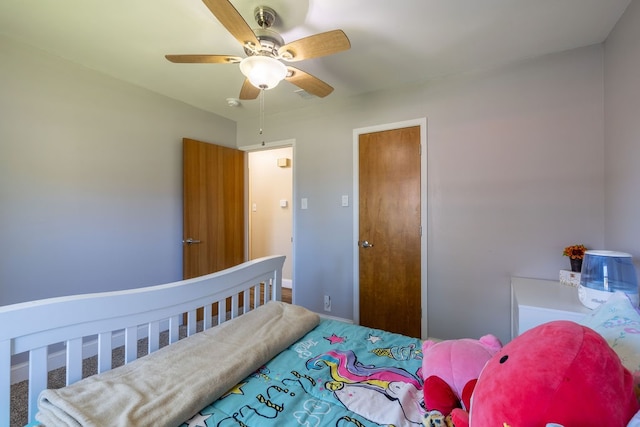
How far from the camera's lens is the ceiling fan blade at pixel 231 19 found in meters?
1.18

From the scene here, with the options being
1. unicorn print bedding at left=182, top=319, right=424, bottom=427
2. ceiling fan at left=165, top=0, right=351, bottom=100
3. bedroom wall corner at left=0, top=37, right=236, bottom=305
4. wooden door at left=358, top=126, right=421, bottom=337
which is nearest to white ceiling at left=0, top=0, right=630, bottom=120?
ceiling fan at left=165, top=0, right=351, bottom=100

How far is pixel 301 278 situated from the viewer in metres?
3.22

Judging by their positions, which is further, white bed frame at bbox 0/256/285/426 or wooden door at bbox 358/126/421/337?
wooden door at bbox 358/126/421/337

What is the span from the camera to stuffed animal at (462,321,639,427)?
53 centimetres

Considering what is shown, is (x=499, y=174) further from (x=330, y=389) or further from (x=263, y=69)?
(x=330, y=389)

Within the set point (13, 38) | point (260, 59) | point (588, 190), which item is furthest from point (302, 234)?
point (13, 38)

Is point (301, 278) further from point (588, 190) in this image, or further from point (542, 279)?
point (588, 190)

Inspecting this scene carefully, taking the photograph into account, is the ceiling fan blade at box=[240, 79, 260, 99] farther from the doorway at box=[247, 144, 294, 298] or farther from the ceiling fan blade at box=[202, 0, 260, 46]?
the doorway at box=[247, 144, 294, 298]

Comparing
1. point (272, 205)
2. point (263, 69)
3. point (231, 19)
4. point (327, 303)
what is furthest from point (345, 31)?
point (272, 205)

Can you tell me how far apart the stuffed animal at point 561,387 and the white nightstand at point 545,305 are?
1149 mm

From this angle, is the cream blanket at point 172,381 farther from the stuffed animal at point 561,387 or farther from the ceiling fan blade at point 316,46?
the ceiling fan blade at point 316,46

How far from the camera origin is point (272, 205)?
15.4ft

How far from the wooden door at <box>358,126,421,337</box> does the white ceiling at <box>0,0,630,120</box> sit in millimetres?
644

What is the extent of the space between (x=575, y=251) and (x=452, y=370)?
66.7 inches
